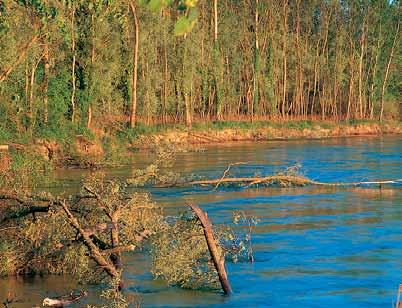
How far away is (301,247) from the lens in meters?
A: 17.8

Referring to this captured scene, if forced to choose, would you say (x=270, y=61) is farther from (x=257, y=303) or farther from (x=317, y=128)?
(x=257, y=303)

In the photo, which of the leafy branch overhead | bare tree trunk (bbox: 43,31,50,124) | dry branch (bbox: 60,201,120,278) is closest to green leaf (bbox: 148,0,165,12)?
the leafy branch overhead

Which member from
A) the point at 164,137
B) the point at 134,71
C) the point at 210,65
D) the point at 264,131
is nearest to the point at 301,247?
the point at 164,137

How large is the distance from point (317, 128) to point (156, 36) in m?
14.8

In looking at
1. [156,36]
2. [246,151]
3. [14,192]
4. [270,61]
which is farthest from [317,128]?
[14,192]

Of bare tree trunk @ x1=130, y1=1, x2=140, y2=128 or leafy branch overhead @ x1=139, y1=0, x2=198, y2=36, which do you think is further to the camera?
bare tree trunk @ x1=130, y1=1, x2=140, y2=128

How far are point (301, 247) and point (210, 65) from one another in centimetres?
4921

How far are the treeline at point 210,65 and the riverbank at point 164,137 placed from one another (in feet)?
4.23

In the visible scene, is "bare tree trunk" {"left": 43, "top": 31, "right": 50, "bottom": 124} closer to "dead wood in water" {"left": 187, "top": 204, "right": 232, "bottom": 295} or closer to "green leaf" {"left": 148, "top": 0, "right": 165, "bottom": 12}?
"dead wood in water" {"left": 187, "top": 204, "right": 232, "bottom": 295}

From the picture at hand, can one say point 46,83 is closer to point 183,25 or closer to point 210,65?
point 210,65

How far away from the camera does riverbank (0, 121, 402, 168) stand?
36.7 m

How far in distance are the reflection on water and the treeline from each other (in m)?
10.6

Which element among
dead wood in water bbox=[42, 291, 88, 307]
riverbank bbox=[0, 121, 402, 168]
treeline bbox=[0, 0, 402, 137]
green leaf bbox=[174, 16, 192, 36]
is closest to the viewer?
green leaf bbox=[174, 16, 192, 36]

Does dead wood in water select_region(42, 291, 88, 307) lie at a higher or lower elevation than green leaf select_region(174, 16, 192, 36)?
lower
